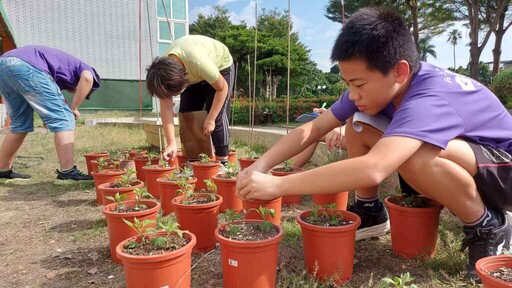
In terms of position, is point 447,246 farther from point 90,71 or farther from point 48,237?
point 90,71

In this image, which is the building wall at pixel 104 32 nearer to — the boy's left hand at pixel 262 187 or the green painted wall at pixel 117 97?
the green painted wall at pixel 117 97

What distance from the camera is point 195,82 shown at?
2891mm

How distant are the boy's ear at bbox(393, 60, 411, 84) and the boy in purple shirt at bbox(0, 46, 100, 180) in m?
2.60

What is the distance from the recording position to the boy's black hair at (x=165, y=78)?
2406 millimetres

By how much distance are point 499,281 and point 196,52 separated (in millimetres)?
2209

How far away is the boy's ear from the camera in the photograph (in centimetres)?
127

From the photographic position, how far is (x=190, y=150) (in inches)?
128

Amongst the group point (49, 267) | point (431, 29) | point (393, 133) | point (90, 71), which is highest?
point (431, 29)

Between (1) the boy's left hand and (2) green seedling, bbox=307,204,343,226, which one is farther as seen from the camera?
(2) green seedling, bbox=307,204,343,226

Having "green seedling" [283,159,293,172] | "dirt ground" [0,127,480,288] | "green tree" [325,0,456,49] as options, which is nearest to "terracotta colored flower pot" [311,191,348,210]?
"dirt ground" [0,127,480,288]

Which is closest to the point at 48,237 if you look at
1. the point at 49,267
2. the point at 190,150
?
the point at 49,267

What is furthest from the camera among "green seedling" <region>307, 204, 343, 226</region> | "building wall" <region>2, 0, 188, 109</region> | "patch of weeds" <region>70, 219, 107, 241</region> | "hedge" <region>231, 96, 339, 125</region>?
"building wall" <region>2, 0, 188, 109</region>

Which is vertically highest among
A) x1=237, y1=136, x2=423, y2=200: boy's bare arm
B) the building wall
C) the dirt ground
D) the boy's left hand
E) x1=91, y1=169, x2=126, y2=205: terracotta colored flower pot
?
the building wall

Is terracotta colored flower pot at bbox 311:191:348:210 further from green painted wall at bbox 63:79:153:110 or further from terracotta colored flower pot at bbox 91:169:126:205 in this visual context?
green painted wall at bbox 63:79:153:110
